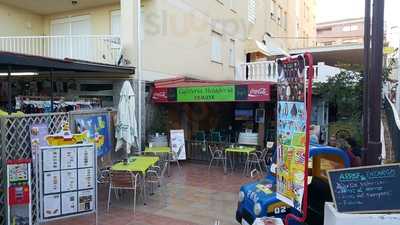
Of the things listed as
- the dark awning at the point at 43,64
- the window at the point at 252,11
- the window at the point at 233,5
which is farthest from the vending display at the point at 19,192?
the window at the point at 252,11

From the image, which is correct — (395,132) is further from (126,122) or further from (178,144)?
(126,122)

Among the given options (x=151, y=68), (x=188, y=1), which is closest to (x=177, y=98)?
(x=151, y=68)

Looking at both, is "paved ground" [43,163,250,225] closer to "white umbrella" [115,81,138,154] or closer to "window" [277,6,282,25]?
"white umbrella" [115,81,138,154]

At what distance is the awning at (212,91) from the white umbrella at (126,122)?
228cm

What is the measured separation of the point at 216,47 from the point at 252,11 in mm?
5687

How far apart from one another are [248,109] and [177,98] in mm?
3562

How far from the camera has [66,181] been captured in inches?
231

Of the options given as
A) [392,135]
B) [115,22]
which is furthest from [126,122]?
[392,135]

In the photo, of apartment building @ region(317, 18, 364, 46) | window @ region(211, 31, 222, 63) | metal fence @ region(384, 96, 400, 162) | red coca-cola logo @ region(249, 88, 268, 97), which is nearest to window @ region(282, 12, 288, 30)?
window @ region(211, 31, 222, 63)

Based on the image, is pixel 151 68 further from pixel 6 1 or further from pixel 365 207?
pixel 365 207

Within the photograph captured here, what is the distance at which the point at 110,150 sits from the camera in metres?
10.2

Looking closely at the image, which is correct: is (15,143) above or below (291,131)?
below

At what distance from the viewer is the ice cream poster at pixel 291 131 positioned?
412 cm

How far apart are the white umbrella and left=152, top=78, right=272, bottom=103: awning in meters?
2.28
